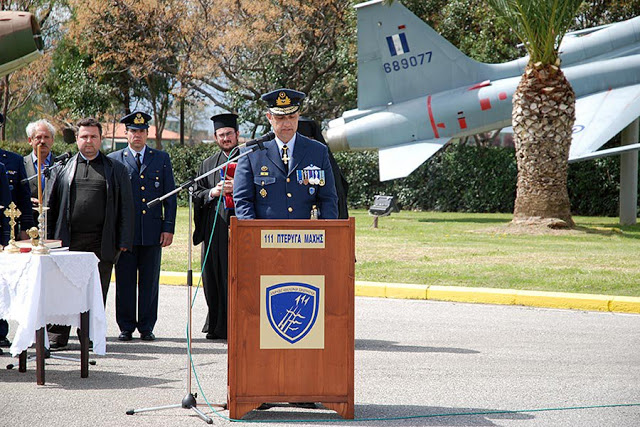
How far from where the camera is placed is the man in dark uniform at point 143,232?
8.05 m

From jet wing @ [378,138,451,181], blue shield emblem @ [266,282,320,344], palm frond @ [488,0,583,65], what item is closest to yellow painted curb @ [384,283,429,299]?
blue shield emblem @ [266,282,320,344]

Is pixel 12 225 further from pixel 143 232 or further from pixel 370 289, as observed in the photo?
pixel 370 289

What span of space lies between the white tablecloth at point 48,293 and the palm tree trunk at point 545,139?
1344cm

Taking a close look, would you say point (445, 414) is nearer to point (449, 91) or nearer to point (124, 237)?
point (124, 237)

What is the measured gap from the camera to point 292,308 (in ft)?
16.6

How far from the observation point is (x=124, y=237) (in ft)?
24.9

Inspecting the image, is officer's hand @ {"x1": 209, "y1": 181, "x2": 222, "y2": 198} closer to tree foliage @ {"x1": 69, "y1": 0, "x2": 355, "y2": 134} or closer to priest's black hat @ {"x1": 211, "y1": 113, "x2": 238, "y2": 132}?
priest's black hat @ {"x1": 211, "y1": 113, "x2": 238, "y2": 132}

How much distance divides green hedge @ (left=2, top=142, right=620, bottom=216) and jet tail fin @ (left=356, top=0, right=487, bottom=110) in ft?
13.3

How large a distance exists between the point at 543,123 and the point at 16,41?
16.0 m

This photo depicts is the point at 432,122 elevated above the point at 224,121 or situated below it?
above

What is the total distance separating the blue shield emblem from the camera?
5059mm

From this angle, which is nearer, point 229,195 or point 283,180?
point 283,180

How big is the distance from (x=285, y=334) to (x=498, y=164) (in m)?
22.9

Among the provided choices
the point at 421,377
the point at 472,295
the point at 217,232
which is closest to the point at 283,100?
the point at 421,377
